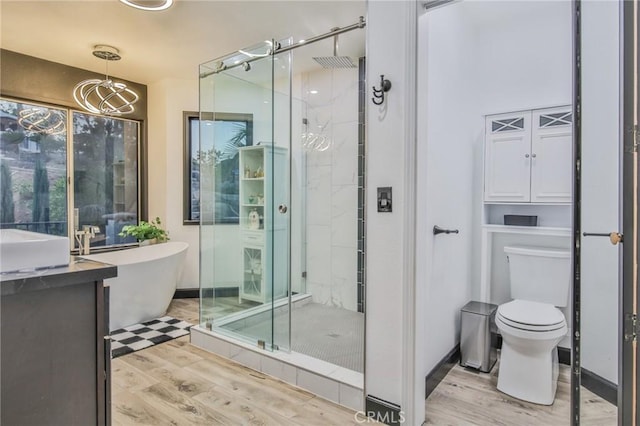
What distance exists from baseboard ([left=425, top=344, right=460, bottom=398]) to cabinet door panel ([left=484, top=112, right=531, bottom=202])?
124 cm

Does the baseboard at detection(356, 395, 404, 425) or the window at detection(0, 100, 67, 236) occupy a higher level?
the window at detection(0, 100, 67, 236)

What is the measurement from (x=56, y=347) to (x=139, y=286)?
236 centimetres

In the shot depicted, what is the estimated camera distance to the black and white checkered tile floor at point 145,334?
2775 mm

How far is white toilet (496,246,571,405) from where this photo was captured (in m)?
2.08

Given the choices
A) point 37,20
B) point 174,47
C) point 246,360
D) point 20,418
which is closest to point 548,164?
point 246,360

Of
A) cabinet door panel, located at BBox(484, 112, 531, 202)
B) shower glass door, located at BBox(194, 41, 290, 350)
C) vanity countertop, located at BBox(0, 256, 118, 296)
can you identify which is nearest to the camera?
vanity countertop, located at BBox(0, 256, 118, 296)

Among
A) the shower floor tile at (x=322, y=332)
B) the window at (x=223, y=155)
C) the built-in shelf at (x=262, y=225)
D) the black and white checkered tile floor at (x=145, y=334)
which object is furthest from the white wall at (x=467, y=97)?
the black and white checkered tile floor at (x=145, y=334)

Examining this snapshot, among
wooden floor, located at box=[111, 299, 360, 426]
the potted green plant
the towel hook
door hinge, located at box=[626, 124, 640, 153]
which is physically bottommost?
wooden floor, located at box=[111, 299, 360, 426]

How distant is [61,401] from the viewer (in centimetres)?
110

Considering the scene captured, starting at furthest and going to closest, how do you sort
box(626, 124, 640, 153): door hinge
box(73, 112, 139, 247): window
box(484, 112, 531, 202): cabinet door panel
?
box(73, 112, 139, 247): window → box(484, 112, 531, 202): cabinet door panel → box(626, 124, 640, 153): door hinge

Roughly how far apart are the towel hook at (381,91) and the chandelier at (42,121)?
11.9 ft

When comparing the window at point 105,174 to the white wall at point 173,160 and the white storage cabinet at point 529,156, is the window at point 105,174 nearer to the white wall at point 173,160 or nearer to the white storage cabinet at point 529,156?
the white wall at point 173,160

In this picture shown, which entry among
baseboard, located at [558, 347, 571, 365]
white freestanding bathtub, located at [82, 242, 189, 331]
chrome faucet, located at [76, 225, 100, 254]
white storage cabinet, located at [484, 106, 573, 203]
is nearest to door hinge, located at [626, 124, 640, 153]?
white storage cabinet, located at [484, 106, 573, 203]

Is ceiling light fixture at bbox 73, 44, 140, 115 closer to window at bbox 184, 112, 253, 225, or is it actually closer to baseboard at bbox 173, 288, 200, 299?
window at bbox 184, 112, 253, 225
